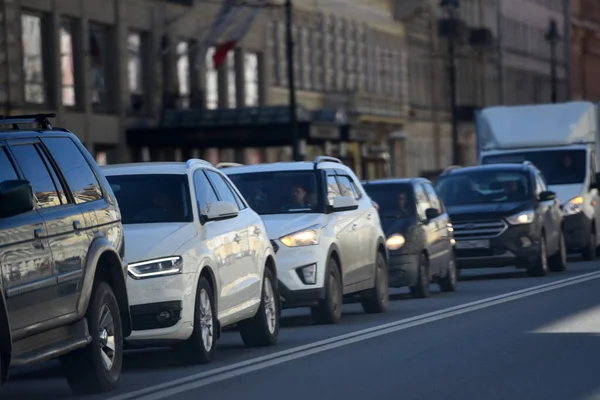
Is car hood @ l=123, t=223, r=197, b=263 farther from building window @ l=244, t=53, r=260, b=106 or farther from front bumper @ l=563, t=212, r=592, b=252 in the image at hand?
building window @ l=244, t=53, r=260, b=106

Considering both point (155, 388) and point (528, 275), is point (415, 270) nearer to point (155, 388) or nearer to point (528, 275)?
point (528, 275)

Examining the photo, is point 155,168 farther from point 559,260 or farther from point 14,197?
point 559,260

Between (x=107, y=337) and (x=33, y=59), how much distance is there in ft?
97.8

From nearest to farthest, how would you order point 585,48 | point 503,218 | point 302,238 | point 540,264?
1. point 302,238
2. point 540,264
3. point 503,218
4. point 585,48

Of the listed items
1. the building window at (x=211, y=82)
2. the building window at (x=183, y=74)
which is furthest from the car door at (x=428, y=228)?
the building window at (x=211, y=82)

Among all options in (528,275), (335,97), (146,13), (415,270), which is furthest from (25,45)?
(335,97)

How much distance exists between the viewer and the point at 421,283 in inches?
912

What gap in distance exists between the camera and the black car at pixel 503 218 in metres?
27.4

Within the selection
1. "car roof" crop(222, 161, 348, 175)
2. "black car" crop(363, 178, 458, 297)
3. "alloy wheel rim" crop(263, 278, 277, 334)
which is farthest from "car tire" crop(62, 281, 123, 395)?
"black car" crop(363, 178, 458, 297)

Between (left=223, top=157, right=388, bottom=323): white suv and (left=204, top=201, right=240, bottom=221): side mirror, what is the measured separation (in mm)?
3098

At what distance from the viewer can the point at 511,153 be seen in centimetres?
3334

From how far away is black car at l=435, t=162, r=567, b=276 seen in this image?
2744 cm

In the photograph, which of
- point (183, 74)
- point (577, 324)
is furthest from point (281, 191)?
point (183, 74)

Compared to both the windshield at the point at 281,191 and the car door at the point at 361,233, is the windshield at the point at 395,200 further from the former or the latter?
the windshield at the point at 281,191
